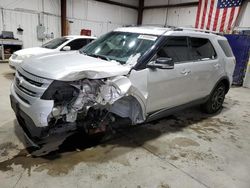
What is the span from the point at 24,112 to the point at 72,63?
0.78 metres

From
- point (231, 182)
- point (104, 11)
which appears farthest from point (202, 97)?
point (104, 11)

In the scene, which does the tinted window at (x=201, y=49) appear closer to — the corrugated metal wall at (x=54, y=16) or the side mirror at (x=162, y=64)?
the side mirror at (x=162, y=64)

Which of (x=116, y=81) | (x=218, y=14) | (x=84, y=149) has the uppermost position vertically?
(x=218, y=14)

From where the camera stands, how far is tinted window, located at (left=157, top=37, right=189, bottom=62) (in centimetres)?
300

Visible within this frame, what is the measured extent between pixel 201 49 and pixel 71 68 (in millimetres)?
2442

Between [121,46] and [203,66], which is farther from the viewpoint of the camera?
[203,66]

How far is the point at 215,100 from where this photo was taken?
4375mm

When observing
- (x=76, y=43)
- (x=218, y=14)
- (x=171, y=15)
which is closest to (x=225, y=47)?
(x=76, y=43)

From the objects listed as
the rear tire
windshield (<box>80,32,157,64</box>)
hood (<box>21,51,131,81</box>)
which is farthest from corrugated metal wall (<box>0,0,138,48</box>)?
the rear tire

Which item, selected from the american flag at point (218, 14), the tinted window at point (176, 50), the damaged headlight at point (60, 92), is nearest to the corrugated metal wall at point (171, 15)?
the american flag at point (218, 14)

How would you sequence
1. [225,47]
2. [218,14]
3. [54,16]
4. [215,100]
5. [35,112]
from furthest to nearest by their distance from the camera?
[54,16] → [218,14] → [215,100] → [225,47] → [35,112]

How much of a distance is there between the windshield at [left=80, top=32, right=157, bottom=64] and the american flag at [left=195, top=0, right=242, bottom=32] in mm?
8860

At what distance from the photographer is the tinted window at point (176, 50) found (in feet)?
9.85

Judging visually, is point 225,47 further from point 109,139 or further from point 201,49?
point 109,139
